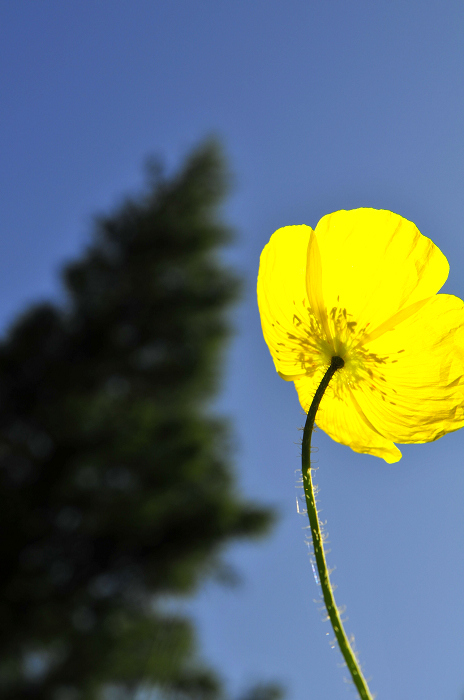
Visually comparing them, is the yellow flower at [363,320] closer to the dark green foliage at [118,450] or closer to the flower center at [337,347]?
the flower center at [337,347]

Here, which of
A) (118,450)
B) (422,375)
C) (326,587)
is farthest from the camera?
(118,450)

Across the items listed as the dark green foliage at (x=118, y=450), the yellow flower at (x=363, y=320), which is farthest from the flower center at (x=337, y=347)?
the dark green foliage at (x=118, y=450)

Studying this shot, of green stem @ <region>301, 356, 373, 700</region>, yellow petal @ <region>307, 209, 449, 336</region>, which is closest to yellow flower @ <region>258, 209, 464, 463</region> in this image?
yellow petal @ <region>307, 209, 449, 336</region>

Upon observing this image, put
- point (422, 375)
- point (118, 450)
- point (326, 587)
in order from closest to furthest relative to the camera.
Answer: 1. point (326, 587)
2. point (422, 375)
3. point (118, 450)

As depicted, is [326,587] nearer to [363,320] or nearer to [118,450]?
[363,320]

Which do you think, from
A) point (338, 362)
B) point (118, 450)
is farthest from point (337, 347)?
point (118, 450)

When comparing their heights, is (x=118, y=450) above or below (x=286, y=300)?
above

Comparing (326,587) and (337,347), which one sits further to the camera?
(337,347)
